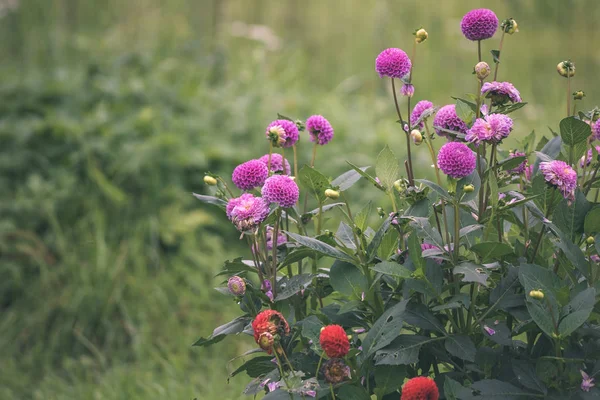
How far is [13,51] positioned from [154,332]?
2531mm

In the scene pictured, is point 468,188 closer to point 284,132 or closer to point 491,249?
point 491,249

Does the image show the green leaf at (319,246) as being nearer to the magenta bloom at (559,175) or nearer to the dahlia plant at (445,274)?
the dahlia plant at (445,274)

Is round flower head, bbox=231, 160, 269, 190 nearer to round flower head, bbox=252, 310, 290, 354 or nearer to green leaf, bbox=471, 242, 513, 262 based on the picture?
round flower head, bbox=252, 310, 290, 354

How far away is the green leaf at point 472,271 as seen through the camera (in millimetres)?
987

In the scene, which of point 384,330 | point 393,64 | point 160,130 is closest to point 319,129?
point 393,64

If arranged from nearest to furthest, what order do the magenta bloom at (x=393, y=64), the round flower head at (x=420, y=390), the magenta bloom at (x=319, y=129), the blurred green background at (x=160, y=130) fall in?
the round flower head at (x=420, y=390) → the magenta bloom at (x=393, y=64) → the magenta bloom at (x=319, y=129) → the blurred green background at (x=160, y=130)

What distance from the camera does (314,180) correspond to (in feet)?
3.75

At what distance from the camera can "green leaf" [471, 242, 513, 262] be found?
41.1 inches

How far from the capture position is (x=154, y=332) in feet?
9.52

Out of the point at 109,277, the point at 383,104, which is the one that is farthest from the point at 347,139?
the point at 109,277

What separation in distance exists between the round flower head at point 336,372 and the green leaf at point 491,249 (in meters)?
0.25

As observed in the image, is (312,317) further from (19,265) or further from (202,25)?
(202,25)

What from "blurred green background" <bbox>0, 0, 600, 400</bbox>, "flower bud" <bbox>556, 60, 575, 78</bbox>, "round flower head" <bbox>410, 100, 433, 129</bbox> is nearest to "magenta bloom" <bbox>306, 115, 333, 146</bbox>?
"round flower head" <bbox>410, 100, 433, 129</bbox>

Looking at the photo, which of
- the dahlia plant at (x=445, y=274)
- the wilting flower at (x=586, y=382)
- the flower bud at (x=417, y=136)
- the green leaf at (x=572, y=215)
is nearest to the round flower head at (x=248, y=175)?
the dahlia plant at (x=445, y=274)
